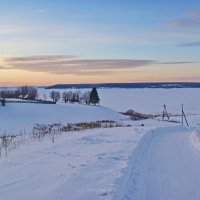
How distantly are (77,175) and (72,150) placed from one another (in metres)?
4.35

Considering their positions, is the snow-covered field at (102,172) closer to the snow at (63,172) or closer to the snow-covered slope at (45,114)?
the snow at (63,172)

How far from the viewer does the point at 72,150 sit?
44.1 feet

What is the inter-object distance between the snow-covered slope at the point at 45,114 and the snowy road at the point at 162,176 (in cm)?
3587

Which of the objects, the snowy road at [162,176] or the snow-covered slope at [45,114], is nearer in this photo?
the snowy road at [162,176]

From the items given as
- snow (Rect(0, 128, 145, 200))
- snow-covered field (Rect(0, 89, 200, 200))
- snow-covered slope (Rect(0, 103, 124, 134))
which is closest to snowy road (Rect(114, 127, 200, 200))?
snow-covered field (Rect(0, 89, 200, 200))

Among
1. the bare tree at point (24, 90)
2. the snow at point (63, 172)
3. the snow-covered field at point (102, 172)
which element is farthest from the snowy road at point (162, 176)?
the bare tree at point (24, 90)

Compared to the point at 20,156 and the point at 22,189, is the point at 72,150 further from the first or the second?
the point at 22,189

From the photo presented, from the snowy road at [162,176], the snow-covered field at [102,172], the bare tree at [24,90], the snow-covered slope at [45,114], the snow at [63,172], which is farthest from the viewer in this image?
the bare tree at [24,90]

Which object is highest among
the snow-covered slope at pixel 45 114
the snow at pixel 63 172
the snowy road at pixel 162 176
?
the snow at pixel 63 172

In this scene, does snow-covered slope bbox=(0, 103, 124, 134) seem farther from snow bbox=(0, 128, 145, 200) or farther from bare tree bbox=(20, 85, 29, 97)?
snow bbox=(0, 128, 145, 200)

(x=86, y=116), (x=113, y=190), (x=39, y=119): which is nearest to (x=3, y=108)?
(x=39, y=119)

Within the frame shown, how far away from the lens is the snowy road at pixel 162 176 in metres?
7.86

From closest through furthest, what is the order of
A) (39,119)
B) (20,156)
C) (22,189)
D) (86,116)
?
1. (22,189)
2. (20,156)
3. (39,119)
4. (86,116)

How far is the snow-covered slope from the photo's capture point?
52934 mm
